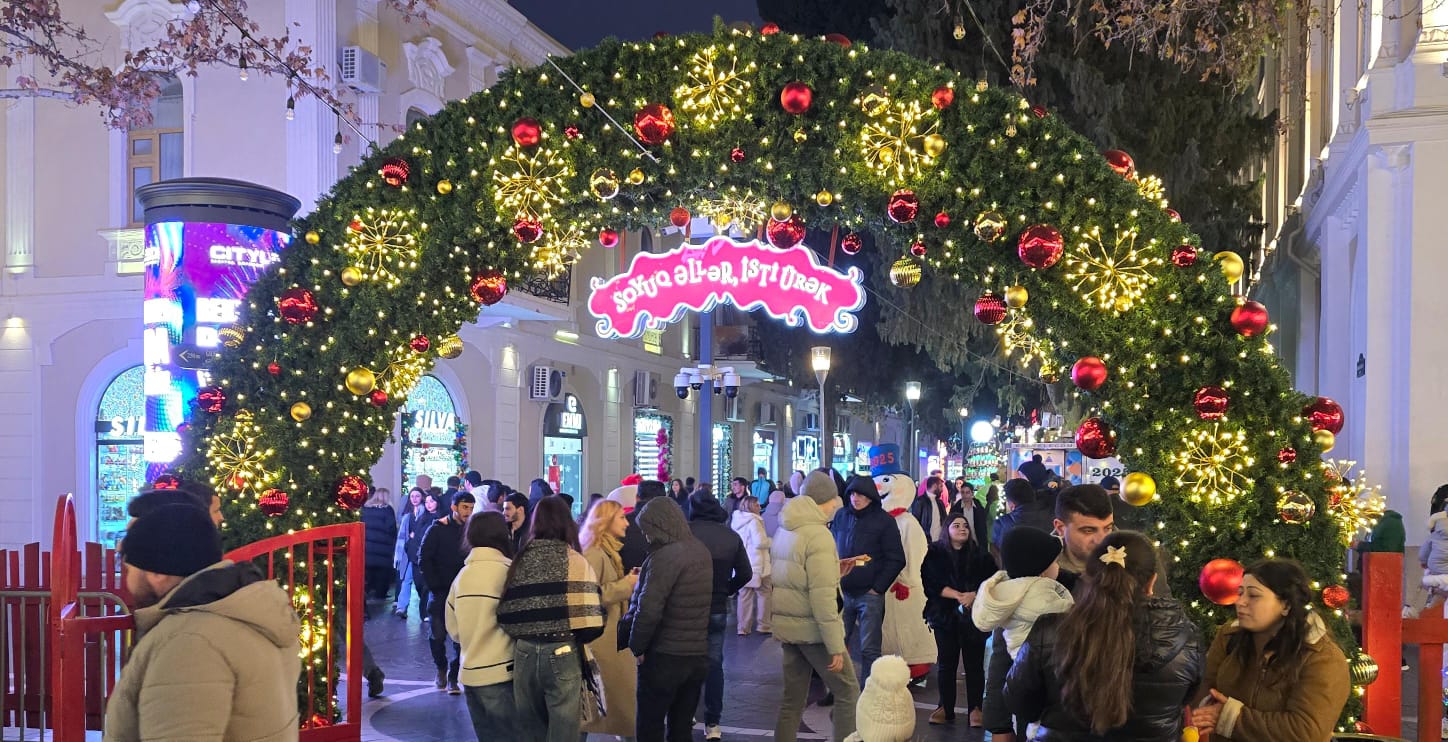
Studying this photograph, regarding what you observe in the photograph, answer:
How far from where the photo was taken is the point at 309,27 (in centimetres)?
1759

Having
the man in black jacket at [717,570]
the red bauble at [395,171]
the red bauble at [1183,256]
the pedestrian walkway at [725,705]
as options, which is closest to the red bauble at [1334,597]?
the red bauble at [1183,256]

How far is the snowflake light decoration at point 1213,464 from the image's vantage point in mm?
6535

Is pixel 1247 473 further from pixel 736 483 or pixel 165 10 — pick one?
pixel 165 10

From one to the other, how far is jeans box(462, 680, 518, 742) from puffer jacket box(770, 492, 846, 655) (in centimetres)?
182

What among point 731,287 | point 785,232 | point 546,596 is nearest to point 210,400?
point 546,596

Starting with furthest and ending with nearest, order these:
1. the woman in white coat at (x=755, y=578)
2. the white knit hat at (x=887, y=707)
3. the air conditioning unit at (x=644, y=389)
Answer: the air conditioning unit at (x=644, y=389) < the woman in white coat at (x=755, y=578) < the white knit hat at (x=887, y=707)

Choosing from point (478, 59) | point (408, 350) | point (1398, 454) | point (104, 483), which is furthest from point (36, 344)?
point (1398, 454)

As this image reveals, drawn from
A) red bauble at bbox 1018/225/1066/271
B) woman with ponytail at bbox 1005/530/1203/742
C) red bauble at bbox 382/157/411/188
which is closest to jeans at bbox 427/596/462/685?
red bauble at bbox 382/157/411/188

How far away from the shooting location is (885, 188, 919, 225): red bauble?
697cm

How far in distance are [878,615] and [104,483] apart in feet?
45.8

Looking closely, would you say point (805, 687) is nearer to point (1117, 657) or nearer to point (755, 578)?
point (1117, 657)

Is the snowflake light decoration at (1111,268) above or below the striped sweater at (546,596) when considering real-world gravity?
above

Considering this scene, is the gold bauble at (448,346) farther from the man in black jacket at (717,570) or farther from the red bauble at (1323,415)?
the red bauble at (1323,415)

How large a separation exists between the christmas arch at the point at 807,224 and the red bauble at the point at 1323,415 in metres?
0.01
